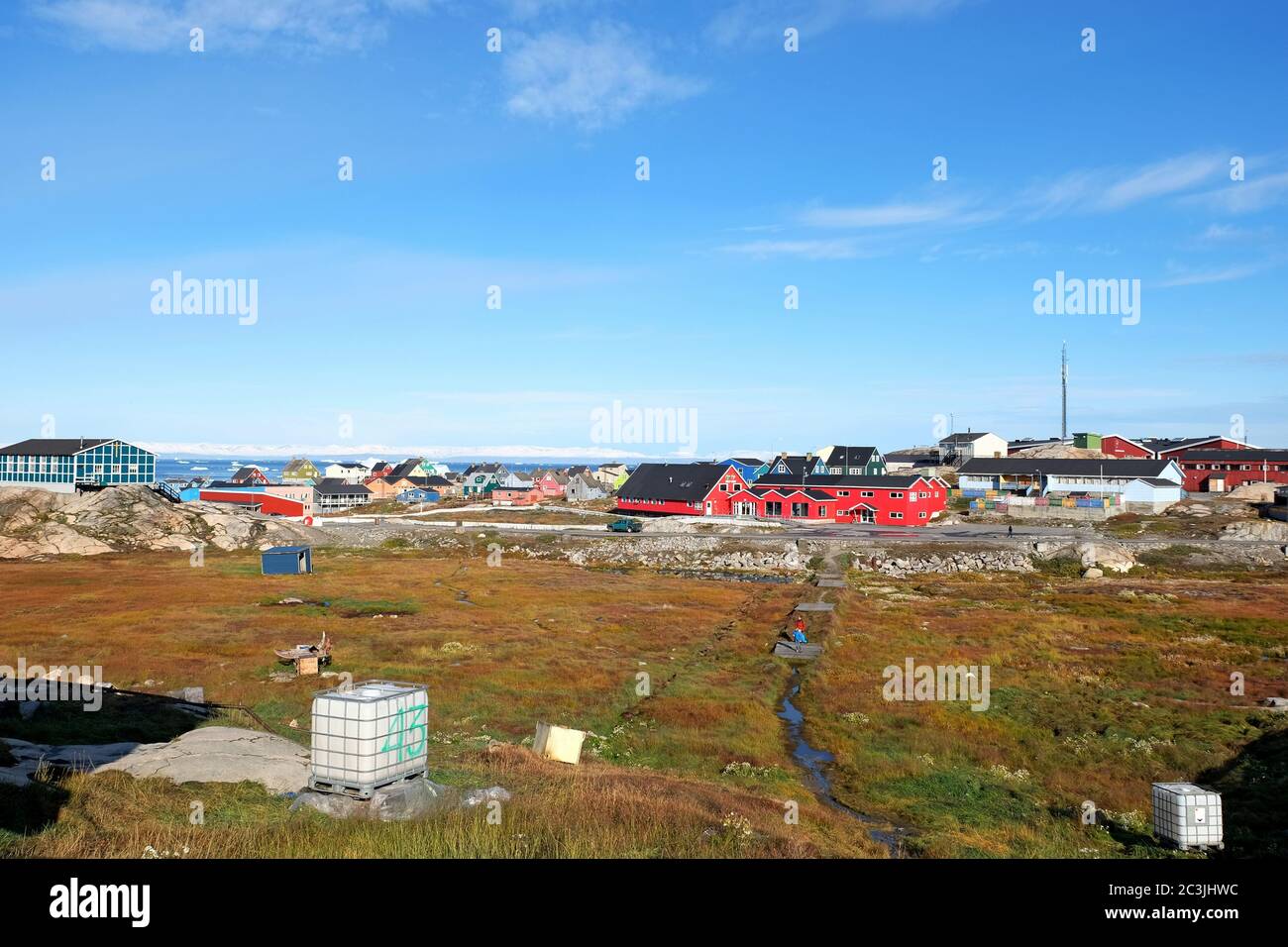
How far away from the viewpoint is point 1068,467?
346 ft

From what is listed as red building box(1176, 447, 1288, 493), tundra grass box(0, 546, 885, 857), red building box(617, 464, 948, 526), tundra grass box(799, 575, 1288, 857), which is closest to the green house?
red building box(617, 464, 948, 526)

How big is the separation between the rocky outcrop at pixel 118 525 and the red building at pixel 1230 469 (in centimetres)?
11400

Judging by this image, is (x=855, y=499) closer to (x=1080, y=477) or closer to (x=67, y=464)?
(x=1080, y=477)

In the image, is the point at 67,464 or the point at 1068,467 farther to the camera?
the point at 1068,467

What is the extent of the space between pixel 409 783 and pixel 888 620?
122 ft

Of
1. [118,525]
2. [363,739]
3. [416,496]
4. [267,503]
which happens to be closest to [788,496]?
[267,503]

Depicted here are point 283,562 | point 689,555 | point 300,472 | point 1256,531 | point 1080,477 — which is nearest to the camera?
point 283,562

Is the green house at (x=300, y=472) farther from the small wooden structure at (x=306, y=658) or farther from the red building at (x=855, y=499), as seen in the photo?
the small wooden structure at (x=306, y=658)

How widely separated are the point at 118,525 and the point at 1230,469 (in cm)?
13430

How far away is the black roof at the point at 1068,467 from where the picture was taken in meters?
99.1

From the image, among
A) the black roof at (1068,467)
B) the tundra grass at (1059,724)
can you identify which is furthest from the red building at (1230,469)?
the tundra grass at (1059,724)
